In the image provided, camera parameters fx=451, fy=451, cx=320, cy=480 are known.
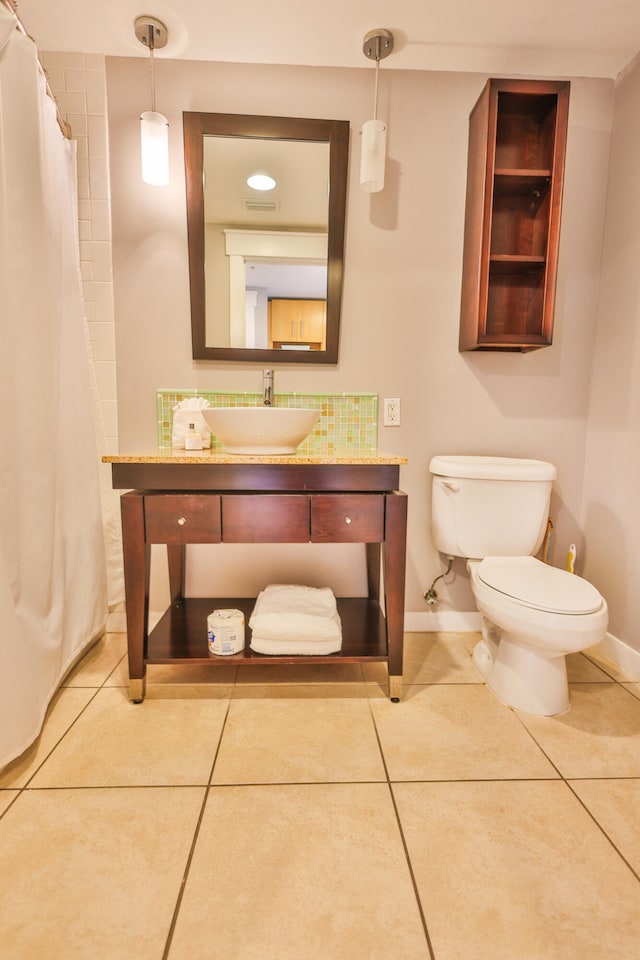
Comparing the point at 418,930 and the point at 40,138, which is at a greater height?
the point at 40,138

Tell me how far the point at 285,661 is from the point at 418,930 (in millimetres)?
690

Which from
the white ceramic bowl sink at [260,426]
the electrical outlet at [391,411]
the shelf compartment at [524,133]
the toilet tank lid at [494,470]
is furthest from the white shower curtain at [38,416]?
the shelf compartment at [524,133]

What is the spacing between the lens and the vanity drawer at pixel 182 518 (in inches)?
51.2

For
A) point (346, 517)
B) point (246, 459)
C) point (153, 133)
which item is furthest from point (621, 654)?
point (153, 133)

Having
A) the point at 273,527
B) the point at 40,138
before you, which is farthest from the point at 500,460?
the point at 40,138

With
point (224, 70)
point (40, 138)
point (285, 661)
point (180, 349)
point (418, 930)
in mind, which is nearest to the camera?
point (418, 930)

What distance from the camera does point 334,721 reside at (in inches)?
51.5

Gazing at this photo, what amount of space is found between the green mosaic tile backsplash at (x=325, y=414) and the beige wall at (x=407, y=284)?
39 millimetres

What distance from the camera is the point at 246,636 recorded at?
4.96 ft

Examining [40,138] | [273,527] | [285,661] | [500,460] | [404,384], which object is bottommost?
[285,661]

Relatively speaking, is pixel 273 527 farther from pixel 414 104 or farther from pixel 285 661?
pixel 414 104

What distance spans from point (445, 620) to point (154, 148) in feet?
6.57

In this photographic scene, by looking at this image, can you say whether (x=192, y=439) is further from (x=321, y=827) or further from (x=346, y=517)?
(x=321, y=827)

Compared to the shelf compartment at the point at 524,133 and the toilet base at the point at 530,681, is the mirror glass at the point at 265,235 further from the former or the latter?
the toilet base at the point at 530,681
